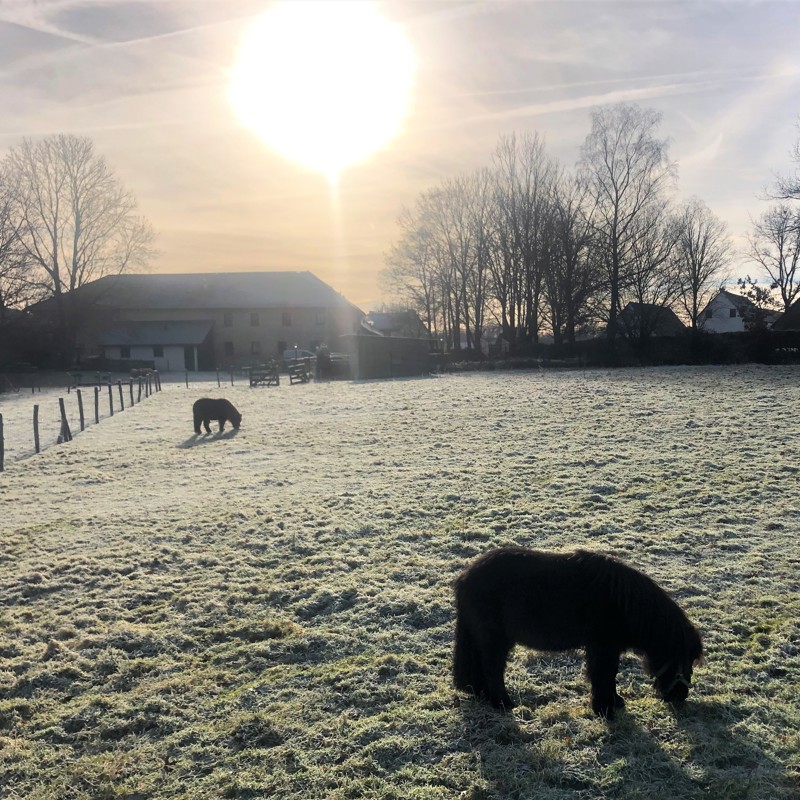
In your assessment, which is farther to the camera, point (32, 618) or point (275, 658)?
point (32, 618)

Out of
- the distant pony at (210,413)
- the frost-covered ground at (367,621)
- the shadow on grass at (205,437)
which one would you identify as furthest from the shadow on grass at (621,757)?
the distant pony at (210,413)

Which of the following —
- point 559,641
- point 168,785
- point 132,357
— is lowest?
point 168,785

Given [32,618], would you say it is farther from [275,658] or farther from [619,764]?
[619,764]

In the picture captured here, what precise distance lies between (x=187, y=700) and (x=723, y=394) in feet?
64.5

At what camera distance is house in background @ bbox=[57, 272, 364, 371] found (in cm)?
6238

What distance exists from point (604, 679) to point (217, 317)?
66875 millimetres

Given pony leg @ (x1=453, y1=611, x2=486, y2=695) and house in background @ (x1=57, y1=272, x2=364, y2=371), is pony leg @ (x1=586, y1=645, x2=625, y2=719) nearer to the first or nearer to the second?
pony leg @ (x1=453, y1=611, x2=486, y2=695)

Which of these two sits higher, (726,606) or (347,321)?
(347,321)

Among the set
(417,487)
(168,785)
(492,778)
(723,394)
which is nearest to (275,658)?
(168,785)

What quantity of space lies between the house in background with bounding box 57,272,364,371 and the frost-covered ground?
50.7 metres

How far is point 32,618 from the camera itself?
6238mm

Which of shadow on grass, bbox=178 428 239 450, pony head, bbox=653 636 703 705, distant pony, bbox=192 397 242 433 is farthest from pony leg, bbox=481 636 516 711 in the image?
distant pony, bbox=192 397 242 433

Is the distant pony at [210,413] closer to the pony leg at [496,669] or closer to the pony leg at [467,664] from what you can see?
the pony leg at [467,664]

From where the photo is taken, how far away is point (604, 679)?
409cm
